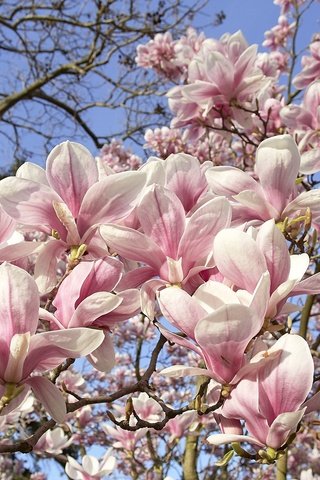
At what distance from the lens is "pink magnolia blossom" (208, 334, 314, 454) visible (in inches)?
23.1

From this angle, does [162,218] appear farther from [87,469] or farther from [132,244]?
[87,469]

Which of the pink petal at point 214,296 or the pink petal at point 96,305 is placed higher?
the pink petal at point 96,305

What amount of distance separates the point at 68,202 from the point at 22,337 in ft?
0.78

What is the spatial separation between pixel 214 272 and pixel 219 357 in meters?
0.15

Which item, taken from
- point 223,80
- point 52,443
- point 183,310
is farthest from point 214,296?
point 52,443

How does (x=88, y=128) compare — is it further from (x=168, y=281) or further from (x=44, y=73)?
(x=168, y=281)

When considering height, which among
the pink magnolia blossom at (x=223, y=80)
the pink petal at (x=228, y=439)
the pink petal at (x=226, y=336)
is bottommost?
the pink petal at (x=228, y=439)

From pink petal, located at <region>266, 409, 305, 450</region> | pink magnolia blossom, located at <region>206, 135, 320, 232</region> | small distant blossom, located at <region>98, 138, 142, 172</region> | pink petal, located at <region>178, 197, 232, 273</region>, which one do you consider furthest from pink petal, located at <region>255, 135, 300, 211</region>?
small distant blossom, located at <region>98, 138, 142, 172</region>

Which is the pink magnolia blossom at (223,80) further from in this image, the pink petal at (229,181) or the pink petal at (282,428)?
the pink petal at (282,428)

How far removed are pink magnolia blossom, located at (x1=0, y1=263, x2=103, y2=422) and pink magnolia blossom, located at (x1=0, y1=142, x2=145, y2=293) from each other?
0.16 metres

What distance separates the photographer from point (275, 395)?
1.96ft

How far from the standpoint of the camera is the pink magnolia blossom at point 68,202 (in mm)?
742

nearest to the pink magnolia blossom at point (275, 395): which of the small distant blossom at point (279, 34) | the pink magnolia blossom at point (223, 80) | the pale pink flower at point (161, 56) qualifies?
the pink magnolia blossom at point (223, 80)

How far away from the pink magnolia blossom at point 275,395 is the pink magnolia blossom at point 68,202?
282 millimetres
